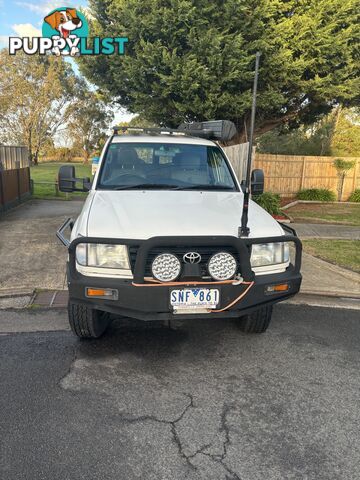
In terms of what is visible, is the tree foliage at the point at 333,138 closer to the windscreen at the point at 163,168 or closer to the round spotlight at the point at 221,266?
the windscreen at the point at 163,168

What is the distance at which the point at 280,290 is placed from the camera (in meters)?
3.37

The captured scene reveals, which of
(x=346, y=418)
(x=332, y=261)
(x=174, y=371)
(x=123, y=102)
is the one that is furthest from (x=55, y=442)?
(x=123, y=102)

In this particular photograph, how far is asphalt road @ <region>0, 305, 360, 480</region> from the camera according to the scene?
90.8 inches

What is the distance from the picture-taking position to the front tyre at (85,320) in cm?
348

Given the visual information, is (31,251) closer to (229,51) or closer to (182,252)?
(182,252)

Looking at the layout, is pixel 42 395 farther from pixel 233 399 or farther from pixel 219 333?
pixel 219 333

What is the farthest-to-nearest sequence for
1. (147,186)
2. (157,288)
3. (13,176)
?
(13,176)
(147,186)
(157,288)

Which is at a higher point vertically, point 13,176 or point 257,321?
point 13,176

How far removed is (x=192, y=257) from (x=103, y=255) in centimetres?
68

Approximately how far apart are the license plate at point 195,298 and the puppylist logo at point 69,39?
501 inches

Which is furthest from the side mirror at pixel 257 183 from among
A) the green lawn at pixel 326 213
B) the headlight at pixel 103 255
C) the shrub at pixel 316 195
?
the shrub at pixel 316 195

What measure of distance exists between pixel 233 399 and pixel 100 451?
103cm

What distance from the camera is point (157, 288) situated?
3.04 metres

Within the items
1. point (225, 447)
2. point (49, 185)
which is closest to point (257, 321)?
point (225, 447)
